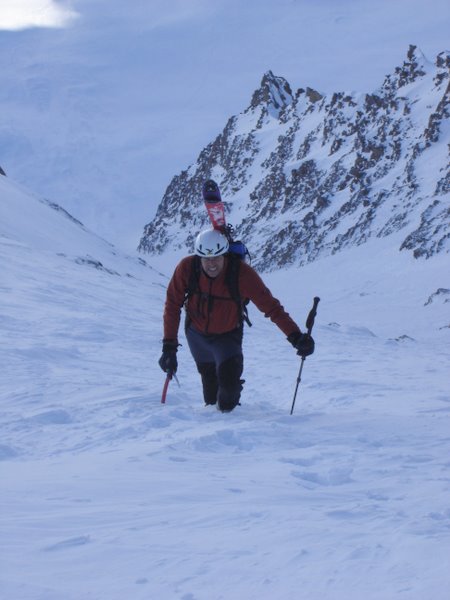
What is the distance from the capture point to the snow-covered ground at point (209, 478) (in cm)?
341

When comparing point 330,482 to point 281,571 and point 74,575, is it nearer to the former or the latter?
point 281,571

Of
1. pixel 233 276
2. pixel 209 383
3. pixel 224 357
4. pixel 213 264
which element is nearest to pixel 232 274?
pixel 233 276

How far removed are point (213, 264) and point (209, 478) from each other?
96.3 inches

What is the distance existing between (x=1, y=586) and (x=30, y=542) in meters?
0.51

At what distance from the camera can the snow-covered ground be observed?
134 inches

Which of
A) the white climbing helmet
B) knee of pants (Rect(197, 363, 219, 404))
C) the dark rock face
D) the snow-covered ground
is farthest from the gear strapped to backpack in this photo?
the dark rock face

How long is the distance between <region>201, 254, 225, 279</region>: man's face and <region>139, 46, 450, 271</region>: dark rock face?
75586 mm

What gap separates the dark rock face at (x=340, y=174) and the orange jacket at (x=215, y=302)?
7523cm

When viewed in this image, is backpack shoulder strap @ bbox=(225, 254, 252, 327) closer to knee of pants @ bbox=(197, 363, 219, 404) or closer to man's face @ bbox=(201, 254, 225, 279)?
man's face @ bbox=(201, 254, 225, 279)

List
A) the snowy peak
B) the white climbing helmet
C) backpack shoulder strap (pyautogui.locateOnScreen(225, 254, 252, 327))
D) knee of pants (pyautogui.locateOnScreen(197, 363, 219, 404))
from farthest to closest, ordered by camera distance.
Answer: the snowy peak, knee of pants (pyautogui.locateOnScreen(197, 363, 219, 404)), backpack shoulder strap (pyautogui.locateOnScreen(225, 254, 252, 327)), the white climbing helmet

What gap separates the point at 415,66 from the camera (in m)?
140

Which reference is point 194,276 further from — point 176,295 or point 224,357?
point 224,357

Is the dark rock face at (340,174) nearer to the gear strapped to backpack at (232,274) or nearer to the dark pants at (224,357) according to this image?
the dark pants at (224,357)

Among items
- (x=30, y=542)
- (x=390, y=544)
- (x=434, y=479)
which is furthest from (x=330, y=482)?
(x=30, y=542)
